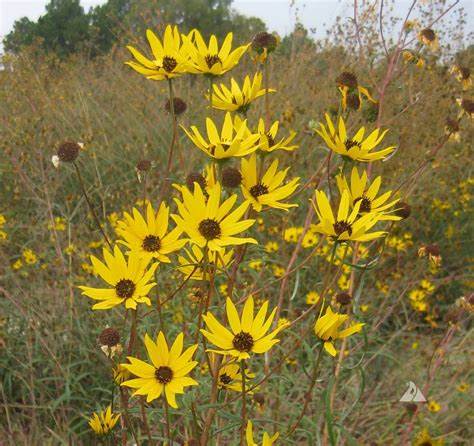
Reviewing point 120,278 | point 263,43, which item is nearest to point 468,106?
point 263,43

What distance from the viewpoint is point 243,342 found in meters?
0.79

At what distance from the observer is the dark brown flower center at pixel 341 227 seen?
811 mm

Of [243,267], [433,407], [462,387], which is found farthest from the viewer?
[462,387]

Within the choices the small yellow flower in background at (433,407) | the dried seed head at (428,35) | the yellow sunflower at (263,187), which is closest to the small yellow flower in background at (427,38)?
the dried seed head at (428,35)

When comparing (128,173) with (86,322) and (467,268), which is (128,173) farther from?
(467,268)

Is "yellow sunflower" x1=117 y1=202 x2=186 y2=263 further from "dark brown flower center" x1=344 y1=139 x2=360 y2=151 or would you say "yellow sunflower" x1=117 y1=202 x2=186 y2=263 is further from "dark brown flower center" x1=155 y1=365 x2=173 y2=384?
"dark brown flower center" x1=344 y1=139 x2=360 y2=151

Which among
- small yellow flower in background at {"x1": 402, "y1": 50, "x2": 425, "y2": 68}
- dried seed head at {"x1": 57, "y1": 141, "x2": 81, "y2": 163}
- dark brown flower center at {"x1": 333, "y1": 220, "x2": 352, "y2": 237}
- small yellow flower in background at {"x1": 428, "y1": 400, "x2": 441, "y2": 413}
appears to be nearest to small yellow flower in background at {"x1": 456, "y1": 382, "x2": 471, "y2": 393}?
small yellow flower in background at {"x1": 428, "y1": 400, "x2": 441, "y2": 413}

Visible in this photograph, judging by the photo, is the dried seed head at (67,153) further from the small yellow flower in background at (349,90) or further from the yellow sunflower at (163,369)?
the small yellow flower in background at (349,90)

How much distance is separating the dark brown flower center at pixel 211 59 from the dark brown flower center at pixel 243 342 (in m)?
0.53

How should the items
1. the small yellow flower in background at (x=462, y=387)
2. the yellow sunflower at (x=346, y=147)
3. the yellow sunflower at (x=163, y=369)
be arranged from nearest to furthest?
the yellow sunflower at (x=163, y=369)
the yellow sunflower at (x=346, y=147)
the small yellow flower in background at (x=462, y=387)

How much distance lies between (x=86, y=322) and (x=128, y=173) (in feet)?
5.20

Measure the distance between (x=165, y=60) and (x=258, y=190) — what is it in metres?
0.36

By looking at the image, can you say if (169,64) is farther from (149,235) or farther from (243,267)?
(243,267)

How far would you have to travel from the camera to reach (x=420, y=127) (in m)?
3.64
